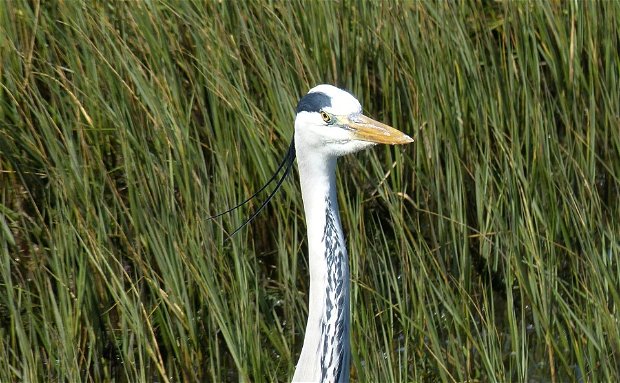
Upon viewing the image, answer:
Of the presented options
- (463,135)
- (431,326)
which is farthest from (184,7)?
(431,326)

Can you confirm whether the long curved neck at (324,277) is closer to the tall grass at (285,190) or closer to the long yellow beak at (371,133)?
the long yellow beak at (371,133)

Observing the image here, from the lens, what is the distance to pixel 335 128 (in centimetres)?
253

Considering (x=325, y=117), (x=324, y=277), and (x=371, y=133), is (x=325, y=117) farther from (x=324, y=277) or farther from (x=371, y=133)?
(x=324, y=277)

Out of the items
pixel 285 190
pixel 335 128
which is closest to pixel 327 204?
pixel 335 128

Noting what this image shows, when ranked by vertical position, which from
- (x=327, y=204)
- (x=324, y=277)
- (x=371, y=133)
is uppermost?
(x=371, y=133)

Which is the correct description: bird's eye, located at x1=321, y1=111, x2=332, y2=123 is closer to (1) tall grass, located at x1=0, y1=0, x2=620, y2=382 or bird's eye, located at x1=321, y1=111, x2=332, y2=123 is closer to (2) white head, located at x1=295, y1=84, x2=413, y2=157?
(2) white head, located at x1=295, y1=84, x2=413, y2=157

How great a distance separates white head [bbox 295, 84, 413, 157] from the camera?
2527mm

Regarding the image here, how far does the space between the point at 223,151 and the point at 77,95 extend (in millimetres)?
532

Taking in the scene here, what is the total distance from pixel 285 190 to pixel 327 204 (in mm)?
969

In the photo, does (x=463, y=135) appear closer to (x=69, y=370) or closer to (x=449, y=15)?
(x=449, y=15)

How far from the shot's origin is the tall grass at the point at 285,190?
3.12 metres

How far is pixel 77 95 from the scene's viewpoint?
143 inches

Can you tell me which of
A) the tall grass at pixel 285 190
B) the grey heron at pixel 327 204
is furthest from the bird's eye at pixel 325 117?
the tall grass at pixel 285 190

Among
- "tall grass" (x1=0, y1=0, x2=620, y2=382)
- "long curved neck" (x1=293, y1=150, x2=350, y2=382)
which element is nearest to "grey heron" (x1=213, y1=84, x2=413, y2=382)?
"long curved neck" (x1=293, y1=150, x2=350, y2=382)
